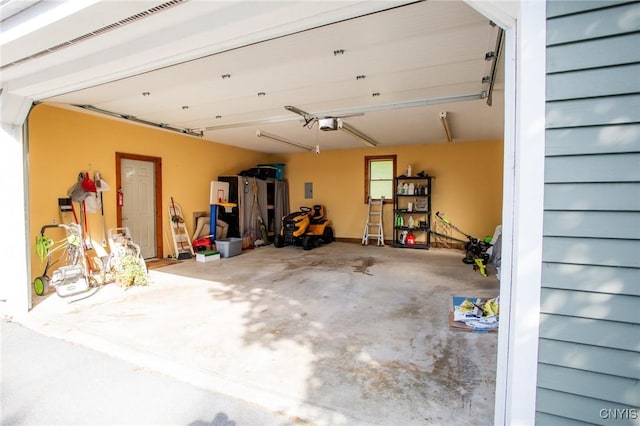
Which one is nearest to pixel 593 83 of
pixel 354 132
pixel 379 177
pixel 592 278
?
pixel 592 278

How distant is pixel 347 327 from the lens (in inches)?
116

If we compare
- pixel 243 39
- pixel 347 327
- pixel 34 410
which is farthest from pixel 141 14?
pixel 347 327

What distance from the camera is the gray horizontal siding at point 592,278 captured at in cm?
112

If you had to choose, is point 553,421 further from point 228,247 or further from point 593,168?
point 228,247

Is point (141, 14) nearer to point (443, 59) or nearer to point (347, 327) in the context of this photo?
point (443, 59)

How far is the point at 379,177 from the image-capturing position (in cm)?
822

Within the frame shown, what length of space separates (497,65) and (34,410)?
439 cm

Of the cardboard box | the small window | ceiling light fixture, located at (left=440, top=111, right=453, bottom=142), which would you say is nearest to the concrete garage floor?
the cardboard box

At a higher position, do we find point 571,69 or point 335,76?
point 335,76

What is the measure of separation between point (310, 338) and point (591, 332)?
6.61 feet

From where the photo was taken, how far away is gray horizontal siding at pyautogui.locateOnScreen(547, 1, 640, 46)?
1.09 metres

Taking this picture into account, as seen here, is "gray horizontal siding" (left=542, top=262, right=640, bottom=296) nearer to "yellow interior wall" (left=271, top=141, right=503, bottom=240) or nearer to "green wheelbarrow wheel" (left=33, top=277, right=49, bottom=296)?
"green wheelbarrow wheel" (left=33, top=277, right=49, bottom=296)

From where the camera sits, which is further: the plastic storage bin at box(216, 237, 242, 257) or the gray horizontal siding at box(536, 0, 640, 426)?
the plastic storage bin at box(216, 237, 242, 257)

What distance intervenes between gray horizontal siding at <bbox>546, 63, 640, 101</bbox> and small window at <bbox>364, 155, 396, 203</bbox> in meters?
6.97
